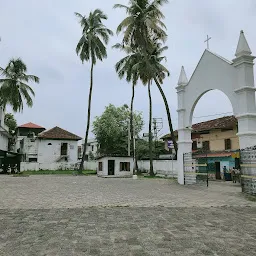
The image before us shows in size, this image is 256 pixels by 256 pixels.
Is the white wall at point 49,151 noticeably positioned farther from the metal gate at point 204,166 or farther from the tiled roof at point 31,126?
the metal gate at point 204,166

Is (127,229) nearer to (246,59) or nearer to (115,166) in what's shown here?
(246,59)

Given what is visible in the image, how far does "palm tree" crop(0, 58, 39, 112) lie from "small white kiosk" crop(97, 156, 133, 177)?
1048cm

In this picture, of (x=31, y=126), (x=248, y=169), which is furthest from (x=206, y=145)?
(x=31, y=126)

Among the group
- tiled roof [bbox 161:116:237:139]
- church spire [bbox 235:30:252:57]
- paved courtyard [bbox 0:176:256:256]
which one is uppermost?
church spire [bbox 235:30:252:57]

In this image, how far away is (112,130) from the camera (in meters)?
41.2

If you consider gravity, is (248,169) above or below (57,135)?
below

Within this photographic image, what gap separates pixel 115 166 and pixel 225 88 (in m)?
18.5

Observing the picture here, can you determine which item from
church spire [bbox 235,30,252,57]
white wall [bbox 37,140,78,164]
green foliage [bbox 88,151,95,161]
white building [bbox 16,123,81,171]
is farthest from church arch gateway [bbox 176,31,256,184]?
green foliage [bbox 88,151,95,161]

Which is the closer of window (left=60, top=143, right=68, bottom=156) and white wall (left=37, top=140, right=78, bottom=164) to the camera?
white wall (left=37, top=140, right=78, bottom=164)

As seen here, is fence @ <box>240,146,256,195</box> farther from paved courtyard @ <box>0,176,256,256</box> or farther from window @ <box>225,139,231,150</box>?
window @ <box>225,139,231,150</box>

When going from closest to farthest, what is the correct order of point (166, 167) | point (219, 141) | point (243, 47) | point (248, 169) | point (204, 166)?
1. point (248, 169)
2. point (243, 47)
3. point (204, 166)
4. point (219, 141)
5. point (166, 167)

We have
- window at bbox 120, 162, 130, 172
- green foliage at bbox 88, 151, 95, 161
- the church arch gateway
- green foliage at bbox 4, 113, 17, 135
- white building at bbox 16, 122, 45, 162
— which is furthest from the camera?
green foliage at bbox 88, 151, 95, 161

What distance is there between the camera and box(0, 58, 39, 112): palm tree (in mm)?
28000

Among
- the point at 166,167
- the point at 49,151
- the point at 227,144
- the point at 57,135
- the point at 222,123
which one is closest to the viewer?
the point at 227,144
